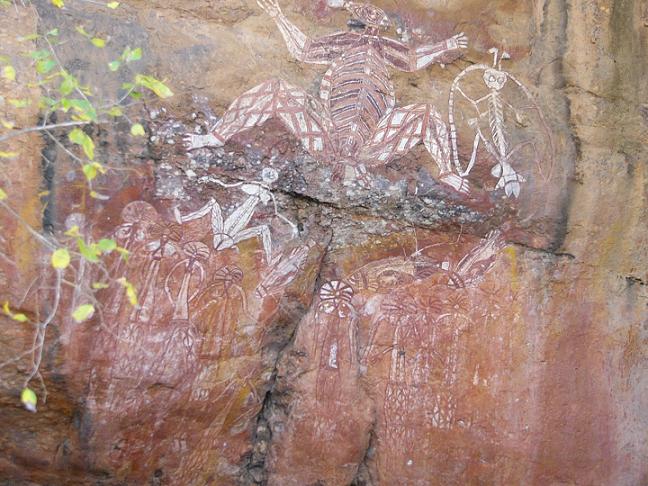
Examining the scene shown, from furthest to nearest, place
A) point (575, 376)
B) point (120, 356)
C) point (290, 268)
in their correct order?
1. point (575, 376)
2. point (290, 268)
3. point (120, 356)

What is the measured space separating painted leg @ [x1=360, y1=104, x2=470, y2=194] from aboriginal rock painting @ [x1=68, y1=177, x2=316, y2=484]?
62 cm

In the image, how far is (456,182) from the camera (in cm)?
362

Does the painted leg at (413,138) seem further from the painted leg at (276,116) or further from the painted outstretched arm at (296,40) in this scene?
the painted outstretched arm at (296,40)

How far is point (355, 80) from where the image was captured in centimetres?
352

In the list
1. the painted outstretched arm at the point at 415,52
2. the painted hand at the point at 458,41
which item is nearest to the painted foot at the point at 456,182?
the painted outstretched arm at the point at 415,52

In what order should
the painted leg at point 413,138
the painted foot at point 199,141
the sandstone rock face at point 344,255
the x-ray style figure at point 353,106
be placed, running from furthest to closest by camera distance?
the painted leg at point 413,138, the x-ray style figure at point 353,106, the painted foot at point 199,141, the sandstone rock face at point 344,255

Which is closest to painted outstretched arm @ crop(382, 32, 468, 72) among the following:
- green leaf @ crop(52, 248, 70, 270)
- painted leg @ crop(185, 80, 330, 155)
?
painted leg @ crop(185, 80, 330, 155)

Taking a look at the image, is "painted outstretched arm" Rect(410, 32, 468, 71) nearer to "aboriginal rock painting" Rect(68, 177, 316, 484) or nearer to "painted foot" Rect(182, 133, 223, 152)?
"aboriginal rock painting" Rect(68, 177, 316, 484)

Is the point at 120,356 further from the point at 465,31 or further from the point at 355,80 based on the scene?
the point at 465,31

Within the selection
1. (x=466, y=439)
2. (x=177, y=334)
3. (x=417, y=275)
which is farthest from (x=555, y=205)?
(x=177, y=334)

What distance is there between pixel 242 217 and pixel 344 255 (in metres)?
0.60

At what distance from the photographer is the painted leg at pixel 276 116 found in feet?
10.9

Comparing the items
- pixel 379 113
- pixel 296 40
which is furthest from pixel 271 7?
pixel 379 113

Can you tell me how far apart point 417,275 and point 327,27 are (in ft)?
4.83
